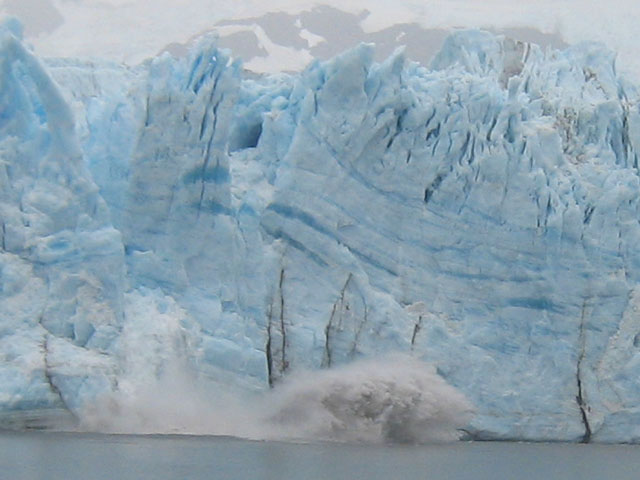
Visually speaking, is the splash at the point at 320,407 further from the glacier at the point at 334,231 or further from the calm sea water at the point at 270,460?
the calm sea water at the point at 270,460

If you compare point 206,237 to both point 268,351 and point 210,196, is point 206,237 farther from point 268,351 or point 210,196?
point 268,351

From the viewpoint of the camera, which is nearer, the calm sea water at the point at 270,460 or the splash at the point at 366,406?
the calm sea water at the point at 270,460

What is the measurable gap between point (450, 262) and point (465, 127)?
1.77 meters

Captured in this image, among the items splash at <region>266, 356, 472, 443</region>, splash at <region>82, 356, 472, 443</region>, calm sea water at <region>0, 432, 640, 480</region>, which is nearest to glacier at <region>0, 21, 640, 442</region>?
splash at <region>82, 356, 472, 443</region>

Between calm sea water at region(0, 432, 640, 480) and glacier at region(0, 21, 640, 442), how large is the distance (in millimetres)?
1274

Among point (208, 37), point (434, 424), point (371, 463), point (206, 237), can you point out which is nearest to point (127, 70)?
Answer: point (208, 37)

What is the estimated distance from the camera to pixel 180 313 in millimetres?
12969

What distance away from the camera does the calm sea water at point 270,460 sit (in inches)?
359

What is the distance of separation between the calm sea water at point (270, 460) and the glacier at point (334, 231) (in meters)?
1.27

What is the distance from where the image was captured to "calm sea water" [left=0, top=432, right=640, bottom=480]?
9109 mm

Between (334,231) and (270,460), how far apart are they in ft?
13.7

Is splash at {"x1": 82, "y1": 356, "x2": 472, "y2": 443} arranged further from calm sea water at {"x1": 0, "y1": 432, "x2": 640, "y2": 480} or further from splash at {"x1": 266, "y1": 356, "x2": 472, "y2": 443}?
calm sea water at {"x1": 0, "y1": 432, "x2": 640, "y2": 480}

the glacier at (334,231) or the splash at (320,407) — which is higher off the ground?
the glacier at (334,231)

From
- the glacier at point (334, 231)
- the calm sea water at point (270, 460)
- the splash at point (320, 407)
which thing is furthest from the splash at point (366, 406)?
the calm sea water at point (270, 460)
